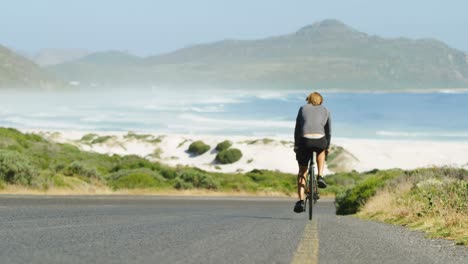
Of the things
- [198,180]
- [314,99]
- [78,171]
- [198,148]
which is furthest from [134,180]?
[198,148]

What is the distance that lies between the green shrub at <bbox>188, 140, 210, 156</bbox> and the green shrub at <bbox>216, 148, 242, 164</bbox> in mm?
3895

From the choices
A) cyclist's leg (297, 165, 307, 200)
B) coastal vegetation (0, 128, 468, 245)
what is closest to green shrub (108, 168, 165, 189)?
coastal vegetation (0, 128, 468, 245)

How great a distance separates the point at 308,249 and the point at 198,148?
64.4 metres

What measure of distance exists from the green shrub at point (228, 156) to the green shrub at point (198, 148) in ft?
12.8

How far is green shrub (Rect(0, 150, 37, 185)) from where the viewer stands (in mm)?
23719

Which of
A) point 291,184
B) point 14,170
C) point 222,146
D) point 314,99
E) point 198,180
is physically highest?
point 314,99

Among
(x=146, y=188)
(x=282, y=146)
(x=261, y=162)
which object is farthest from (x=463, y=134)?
(x=146, y=188)

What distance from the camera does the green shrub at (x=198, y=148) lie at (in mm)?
71750

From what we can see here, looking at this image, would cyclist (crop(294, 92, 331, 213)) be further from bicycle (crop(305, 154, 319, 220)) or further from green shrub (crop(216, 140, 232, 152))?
green shrub (crop(216, 140, 232, 152))

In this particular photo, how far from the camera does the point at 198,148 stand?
71.9 meters

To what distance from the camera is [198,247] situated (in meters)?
7.49

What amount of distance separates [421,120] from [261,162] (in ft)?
223

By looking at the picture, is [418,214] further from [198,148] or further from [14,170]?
[198,148]

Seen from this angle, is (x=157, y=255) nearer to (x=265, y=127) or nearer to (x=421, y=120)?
(x=265, y=127)
